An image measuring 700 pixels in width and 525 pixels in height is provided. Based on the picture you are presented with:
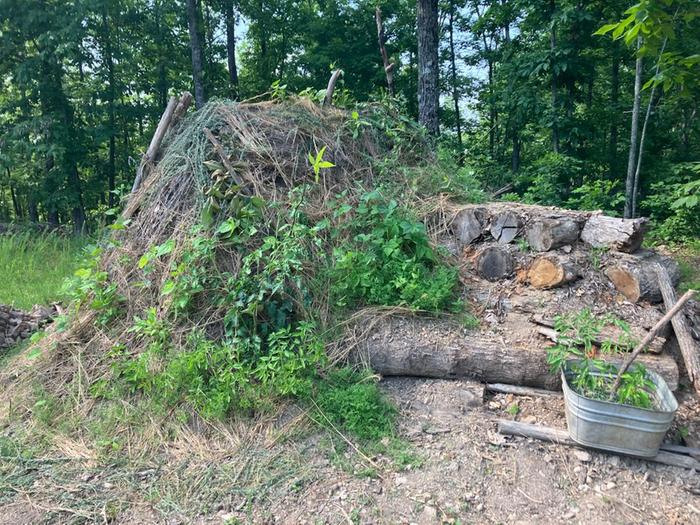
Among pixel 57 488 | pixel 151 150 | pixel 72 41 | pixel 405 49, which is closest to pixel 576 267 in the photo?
pixel 57 488

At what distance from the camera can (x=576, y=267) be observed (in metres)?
3.21

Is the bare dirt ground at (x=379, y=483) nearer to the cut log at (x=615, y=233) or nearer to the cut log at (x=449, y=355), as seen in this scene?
the cut log at (x=449, y=355)

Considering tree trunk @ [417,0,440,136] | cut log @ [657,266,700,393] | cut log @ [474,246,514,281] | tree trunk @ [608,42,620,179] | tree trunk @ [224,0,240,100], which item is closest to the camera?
cut log @ [657,266,700,393]

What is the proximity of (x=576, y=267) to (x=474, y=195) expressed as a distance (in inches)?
52.7

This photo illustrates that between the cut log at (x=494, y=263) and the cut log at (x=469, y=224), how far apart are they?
0.21m

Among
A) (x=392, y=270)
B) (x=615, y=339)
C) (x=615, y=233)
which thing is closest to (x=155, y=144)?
(x=392, y=270)

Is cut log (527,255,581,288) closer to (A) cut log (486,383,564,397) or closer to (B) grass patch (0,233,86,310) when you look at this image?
(A) cut log (486,383,564,397)

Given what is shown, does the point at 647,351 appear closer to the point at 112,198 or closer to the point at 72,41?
the point at 72,41

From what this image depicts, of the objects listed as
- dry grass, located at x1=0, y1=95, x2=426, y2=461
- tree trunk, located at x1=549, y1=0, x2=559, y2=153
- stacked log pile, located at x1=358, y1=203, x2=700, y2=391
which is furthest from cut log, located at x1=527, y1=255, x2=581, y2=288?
tree trunk, located at x1=549, y1=0, x2=559, y2=153

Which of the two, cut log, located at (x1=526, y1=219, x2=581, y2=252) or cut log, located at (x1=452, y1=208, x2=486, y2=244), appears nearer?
cut log, located at (x1=526, y1=219, x2=581, y2=252)

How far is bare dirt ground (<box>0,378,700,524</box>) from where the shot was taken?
82.9 inches

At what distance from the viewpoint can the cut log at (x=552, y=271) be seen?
3178 millimetres

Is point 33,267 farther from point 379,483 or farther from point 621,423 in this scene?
point 621,423

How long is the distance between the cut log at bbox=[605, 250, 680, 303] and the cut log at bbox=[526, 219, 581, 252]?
1.18ft
